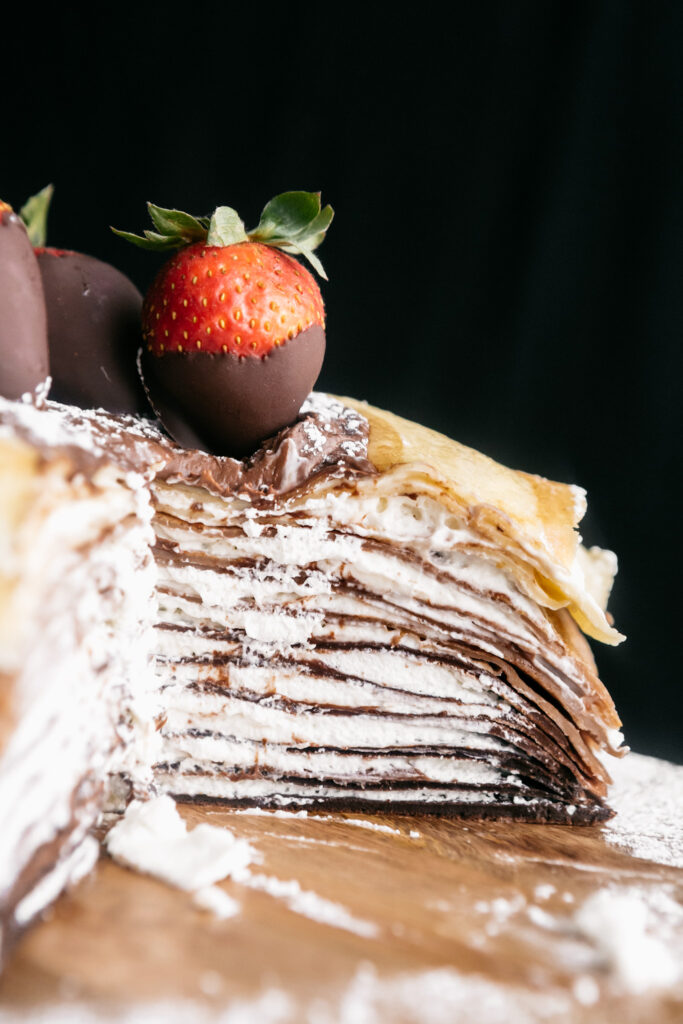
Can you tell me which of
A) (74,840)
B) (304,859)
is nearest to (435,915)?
(304,859)

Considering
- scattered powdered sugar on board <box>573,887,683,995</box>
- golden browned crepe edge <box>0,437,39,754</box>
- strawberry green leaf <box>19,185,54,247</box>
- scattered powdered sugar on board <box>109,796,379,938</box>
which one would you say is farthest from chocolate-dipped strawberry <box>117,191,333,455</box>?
scattered powdered sugar on board <box>573,887,683,995</box>

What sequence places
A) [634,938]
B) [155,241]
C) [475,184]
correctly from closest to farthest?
[634,938] → [155,241] → [475,184]

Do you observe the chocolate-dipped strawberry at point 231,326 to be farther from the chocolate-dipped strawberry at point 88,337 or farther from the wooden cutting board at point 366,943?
the wooden cutting board at point 366,943

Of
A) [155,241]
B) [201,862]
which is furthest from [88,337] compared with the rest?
[201,862]

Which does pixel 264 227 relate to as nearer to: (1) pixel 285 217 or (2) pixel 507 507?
(1) pixel 285 217

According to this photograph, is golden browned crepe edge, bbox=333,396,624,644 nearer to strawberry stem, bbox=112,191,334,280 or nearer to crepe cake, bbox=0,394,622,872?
crepe cake, bbox=0,394,622,872

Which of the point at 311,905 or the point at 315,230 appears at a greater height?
the point at 315,230

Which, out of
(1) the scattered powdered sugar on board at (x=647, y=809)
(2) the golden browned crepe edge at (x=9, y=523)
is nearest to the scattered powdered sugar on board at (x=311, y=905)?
(2) the golden browned crepe edge at (x=9, y=523)
